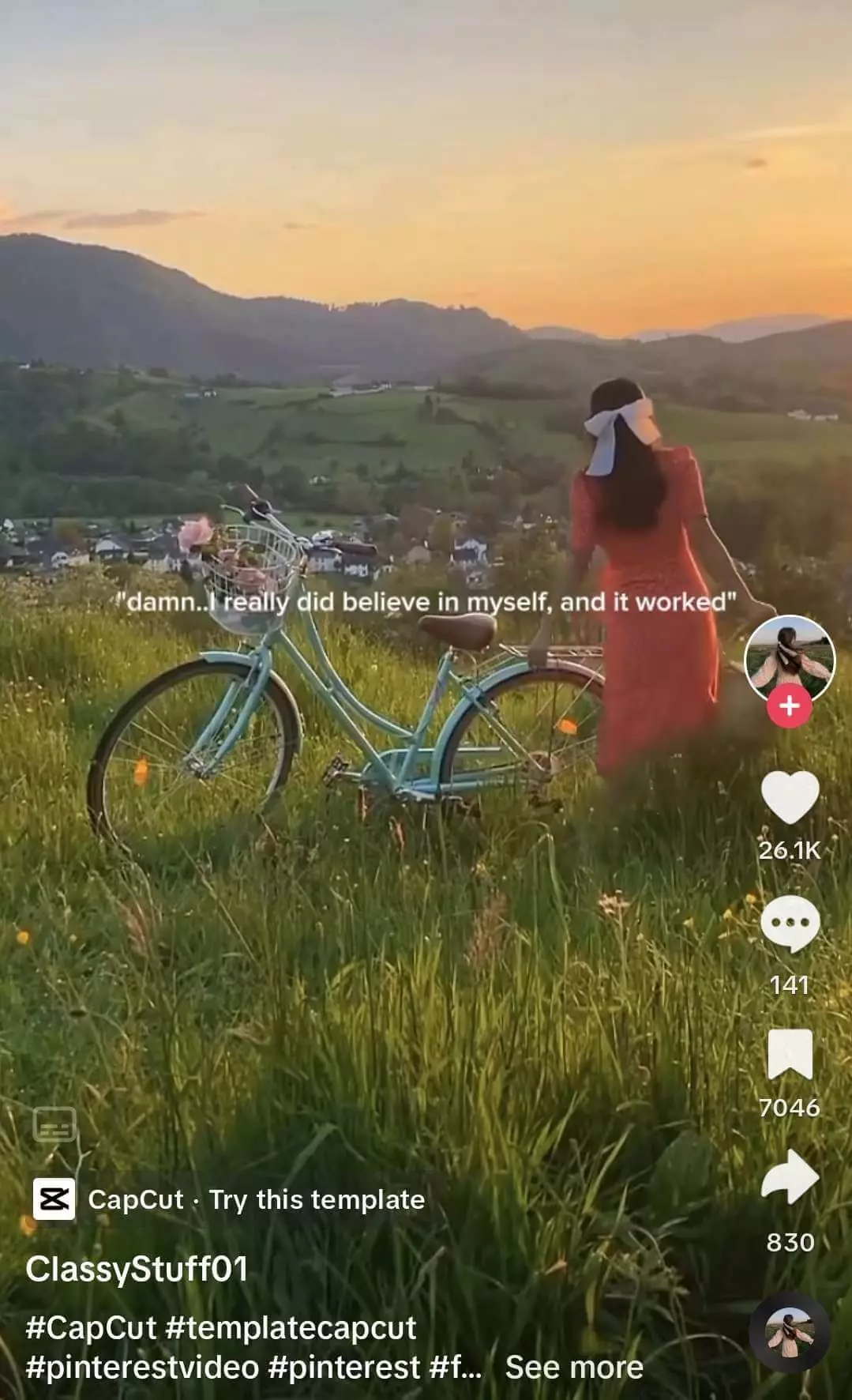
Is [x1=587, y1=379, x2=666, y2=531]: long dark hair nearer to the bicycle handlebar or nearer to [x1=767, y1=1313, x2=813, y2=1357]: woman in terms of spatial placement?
the bicycle handlebar

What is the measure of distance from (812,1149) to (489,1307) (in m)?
0.40

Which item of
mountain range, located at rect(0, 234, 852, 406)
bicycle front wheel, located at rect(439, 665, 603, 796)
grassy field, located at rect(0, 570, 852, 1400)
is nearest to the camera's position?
grassy field, located at rect(0, 570, 852, 1400)

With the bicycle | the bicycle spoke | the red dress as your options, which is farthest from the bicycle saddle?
the bicycle spoke

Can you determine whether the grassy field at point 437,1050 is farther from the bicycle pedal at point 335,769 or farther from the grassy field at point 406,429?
the grassy field at point 406,429

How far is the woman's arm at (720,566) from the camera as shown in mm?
1347

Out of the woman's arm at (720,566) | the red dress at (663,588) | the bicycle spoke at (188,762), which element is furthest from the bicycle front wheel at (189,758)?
the woman's arm at (720,566)

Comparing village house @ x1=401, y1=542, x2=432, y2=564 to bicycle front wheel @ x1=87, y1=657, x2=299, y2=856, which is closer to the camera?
village house @ x1=401, y1=542, x2=432, y2=564

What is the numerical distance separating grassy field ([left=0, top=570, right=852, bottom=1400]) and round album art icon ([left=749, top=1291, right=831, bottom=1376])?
0.01m

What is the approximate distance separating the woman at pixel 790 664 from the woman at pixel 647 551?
4 centimetres

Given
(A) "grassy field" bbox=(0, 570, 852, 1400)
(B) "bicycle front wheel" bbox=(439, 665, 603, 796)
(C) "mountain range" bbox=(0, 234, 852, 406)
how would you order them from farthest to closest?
1. (B) "bicycle front wheel" bbox=(439, 665, 603, 796)
2. (C) "mountain range" bbox=(0, 234, 852, 406)
3. (A) "grassy field" bbox=(0, 570, 852, 1400)

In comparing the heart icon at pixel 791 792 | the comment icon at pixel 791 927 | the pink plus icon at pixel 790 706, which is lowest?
the comment icon at pixel 791 927

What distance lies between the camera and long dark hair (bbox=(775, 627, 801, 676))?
134 centimetres

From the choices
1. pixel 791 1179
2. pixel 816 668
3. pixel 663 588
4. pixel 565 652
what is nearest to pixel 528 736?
pixel 565 652

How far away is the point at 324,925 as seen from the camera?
1.38 metres
